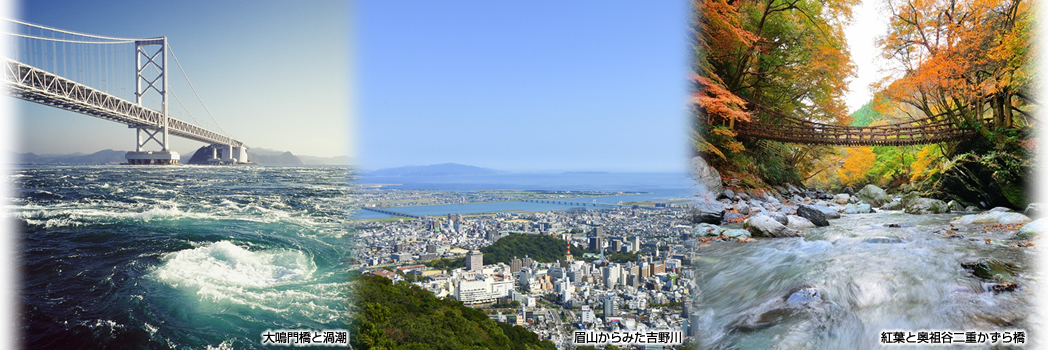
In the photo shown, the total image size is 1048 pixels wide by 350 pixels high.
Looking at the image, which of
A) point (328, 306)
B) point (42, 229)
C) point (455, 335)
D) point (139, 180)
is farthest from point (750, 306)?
point (139, 180)

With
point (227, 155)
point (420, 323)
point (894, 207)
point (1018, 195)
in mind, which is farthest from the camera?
point (227, 155)

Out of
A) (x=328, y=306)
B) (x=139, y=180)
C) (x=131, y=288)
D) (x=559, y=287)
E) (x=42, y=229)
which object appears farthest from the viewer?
(x=139, y=180)

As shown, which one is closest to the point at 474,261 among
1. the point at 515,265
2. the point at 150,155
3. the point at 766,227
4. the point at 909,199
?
the point at 515,265

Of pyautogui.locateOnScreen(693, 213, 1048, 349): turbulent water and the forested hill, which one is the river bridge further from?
pyautogui.locateOnScreen(693, 213, 1048, 349): turbulent water

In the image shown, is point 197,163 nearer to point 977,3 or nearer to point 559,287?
point 559,287

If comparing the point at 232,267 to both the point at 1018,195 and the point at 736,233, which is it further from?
the point at 1018,195

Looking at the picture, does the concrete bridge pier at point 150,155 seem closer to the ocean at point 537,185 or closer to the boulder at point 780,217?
the ocean at point 537,185
